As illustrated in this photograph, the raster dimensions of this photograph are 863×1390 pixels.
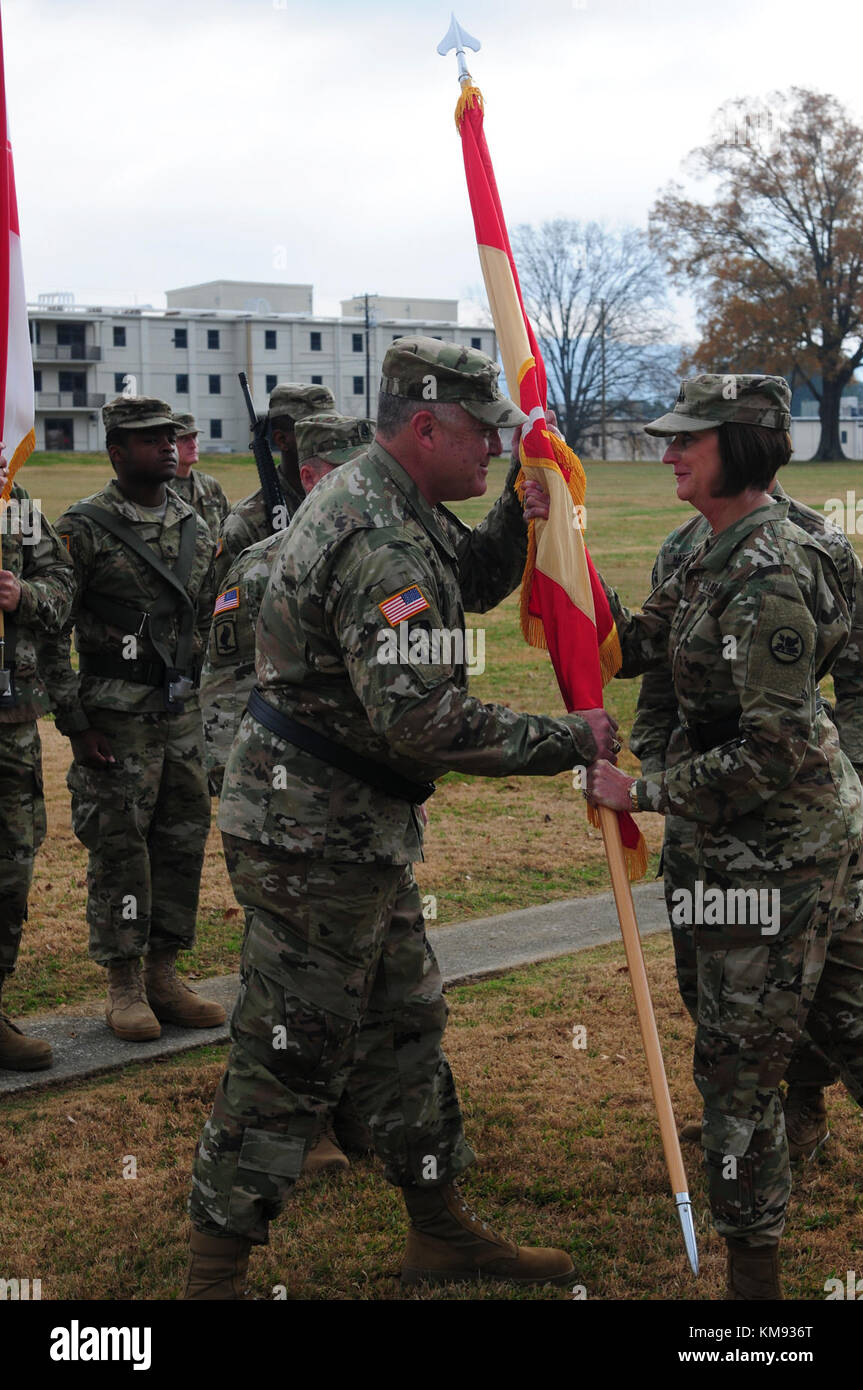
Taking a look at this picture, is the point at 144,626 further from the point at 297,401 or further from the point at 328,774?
the point at 328,774

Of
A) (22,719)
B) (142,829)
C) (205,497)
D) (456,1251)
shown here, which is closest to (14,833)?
(22,719)

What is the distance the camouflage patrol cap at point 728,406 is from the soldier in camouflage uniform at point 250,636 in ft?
4.14

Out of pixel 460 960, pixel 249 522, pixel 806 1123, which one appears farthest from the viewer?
pixel 460 960

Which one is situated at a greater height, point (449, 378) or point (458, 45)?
point (458, 45)

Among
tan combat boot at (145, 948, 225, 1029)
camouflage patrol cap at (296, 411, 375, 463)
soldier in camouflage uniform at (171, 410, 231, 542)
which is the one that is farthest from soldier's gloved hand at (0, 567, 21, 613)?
soldier in camouflage uniform at (171, 410, 231, 542)

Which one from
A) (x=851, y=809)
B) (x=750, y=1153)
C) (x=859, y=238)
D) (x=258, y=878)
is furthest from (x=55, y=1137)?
(x=859, y=238)

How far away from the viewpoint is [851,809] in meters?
3.94

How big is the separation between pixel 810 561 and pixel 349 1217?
2.48 m

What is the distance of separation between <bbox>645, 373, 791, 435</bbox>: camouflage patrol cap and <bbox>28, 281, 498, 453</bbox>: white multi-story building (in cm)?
7236

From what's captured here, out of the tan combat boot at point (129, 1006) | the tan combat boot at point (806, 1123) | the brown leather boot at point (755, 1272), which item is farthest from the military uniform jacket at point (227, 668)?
the brown leather boot at point (755, 1272)

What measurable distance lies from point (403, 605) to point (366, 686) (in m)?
0.22

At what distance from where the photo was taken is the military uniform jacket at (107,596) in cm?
621

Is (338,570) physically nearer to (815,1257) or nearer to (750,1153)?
(750,1153)

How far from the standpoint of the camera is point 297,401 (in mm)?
5969
